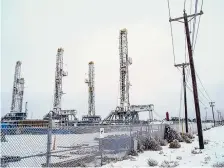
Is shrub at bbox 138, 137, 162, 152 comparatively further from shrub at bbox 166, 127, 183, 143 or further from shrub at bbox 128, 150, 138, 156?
shrub at bbox 166, 127, 183, 143

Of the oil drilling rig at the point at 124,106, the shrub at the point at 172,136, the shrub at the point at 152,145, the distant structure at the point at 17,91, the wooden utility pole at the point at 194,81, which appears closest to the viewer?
the shrub at the point at 152,145

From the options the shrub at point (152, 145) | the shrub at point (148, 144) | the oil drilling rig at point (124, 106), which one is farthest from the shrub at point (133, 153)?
the oil drilling rig at point (124, 106)

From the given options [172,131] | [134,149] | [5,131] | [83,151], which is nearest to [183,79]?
[172,131]

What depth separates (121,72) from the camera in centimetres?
7356

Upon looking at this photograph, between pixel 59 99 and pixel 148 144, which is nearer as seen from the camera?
pixel 148 144

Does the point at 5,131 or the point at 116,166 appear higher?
the point at 5,131

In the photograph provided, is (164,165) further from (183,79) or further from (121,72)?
(121,72)

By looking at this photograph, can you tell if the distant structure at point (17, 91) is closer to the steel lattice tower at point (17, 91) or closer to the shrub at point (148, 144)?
the steel lattice tower at point (17, 91)

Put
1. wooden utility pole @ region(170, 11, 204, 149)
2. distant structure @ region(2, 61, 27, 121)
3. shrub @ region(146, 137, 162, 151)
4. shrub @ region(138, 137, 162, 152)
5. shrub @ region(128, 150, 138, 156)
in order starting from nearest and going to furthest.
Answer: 1. shrub @ region(128, 150, 138, 156)
2. shrub @ region(138, 137, 162, 152)
3. shrub @ region(146, 137, 162, 151)
4. wooden utility pole @ region(170, 11, 204, 149)
5. distant structure @ region(2, 61, 27, 121)

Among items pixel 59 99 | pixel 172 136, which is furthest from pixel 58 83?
pixel 172 136

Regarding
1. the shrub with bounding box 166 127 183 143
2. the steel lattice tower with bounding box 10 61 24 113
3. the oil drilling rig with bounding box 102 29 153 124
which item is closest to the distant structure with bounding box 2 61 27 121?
the steel lattice tower with bounding box 10 61 24 113

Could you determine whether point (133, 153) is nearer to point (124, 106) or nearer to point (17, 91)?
point (124, 106)

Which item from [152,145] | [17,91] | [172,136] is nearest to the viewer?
[152,145]

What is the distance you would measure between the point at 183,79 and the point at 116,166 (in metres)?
25.1
